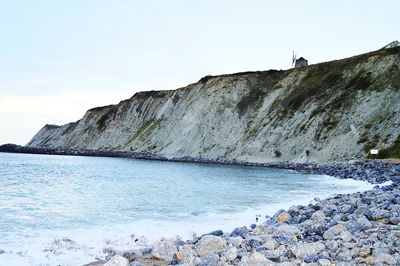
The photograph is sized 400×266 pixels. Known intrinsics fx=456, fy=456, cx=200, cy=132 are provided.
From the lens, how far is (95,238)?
11.6m

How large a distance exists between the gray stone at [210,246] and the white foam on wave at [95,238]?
6.93 feet

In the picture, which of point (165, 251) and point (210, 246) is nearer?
point (165, 251)

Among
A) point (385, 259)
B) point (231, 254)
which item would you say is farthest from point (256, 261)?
point (385, 259)

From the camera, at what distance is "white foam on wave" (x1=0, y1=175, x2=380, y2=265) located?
31.0 feet

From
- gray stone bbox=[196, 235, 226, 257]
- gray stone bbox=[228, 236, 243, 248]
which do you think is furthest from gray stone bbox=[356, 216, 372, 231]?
gray stone bbox=[196, 235, 226, 257]

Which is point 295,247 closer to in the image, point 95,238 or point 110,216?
point 95,238

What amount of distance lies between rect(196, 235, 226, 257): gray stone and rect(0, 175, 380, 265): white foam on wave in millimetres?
2112

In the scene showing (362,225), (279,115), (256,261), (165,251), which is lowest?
(165,251)

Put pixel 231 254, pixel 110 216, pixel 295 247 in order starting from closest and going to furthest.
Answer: pixel 231 254, pixel 295 247, pixel 110 216

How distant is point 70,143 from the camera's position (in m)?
130

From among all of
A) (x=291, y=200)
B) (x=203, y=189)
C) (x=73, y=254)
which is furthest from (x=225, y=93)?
(x=73, y=254)

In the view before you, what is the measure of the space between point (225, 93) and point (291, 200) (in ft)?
210

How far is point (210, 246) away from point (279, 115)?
6182cm

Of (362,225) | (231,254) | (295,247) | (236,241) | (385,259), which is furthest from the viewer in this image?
(362,225)
